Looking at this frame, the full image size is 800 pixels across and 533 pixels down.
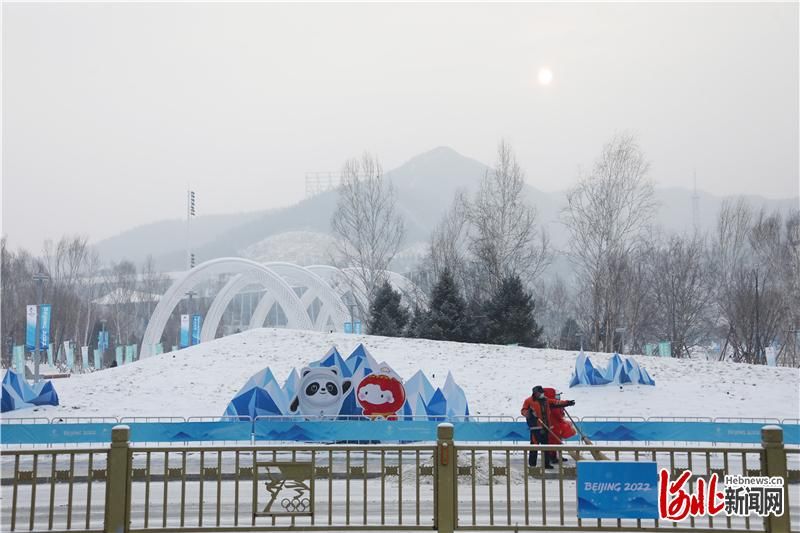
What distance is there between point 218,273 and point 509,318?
2499cm

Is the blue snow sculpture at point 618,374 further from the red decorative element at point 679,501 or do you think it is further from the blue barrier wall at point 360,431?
the red decorative element at point 679,501

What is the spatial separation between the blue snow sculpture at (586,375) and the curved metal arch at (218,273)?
28.6 m

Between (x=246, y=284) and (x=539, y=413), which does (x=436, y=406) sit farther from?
(x=246, y=284)

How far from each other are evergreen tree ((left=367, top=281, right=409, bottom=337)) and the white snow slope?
6.53 meters

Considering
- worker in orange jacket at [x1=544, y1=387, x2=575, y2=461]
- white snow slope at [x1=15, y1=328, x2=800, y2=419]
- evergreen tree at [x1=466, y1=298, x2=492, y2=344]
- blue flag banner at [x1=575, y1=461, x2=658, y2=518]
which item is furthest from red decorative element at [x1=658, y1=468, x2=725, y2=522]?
evergreen tree at [x1=466, y1=298, x2=492, y2=344]

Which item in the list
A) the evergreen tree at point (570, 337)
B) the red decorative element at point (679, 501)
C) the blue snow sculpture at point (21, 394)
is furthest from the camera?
the evergreen tree at point (570, 337)

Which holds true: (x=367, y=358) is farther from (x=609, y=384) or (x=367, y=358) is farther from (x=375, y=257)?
(x=375, y=257)

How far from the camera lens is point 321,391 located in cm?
2078

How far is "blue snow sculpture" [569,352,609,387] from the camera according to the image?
27.7 m

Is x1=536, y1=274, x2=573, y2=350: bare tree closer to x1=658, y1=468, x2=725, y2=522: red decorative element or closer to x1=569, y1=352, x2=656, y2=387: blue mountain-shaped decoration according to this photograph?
x1=569, y1=352, x2=656, y2=387: blue mountain-shaped decoration

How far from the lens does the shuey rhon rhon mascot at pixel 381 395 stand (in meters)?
20.4

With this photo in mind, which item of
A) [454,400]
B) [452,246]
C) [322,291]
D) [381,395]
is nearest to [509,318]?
[452,246]

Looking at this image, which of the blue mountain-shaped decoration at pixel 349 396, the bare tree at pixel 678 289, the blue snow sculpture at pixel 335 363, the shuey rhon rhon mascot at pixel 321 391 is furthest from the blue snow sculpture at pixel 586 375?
the bare tree at pixel 678 289

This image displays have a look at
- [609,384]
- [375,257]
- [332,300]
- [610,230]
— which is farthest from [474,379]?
[332,300]
